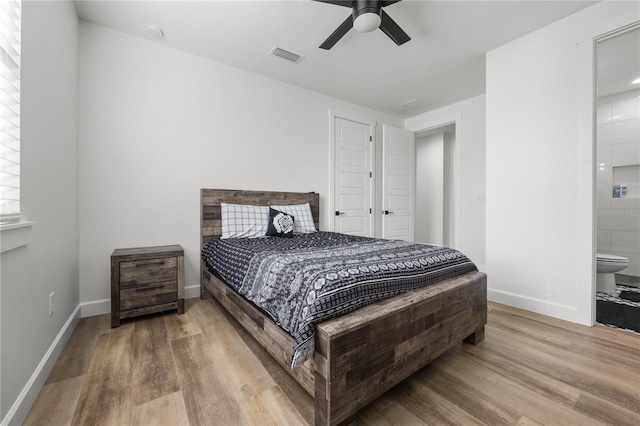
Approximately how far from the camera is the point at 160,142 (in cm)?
268

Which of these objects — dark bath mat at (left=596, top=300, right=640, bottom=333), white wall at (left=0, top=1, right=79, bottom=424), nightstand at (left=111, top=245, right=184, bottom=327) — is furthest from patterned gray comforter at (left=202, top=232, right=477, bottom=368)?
dark bath mat at (left=596, top=300, right=640, bottom=333)

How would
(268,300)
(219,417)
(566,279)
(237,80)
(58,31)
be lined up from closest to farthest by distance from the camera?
1. (219,417)
2. (268,300)
3. (58,31)
4. (566,279)
5. (237,80)

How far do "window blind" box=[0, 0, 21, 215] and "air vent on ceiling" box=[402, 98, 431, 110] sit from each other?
417 cm

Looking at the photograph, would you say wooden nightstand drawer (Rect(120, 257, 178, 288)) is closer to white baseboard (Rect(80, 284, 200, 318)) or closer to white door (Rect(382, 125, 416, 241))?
white baseboard (Rect(80, 284, 200, 318))

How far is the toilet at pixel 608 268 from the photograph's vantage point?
9.16 ft

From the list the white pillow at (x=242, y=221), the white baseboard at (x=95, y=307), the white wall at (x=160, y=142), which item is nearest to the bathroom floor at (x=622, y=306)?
the white pillow at (x=242, y=221)

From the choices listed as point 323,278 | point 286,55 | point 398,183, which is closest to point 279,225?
point 323,278

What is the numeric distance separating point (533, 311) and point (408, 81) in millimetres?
2976

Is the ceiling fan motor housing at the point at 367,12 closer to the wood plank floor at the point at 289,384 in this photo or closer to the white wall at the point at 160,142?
the white wall at the point at 160,142

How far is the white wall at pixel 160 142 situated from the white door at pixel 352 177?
84 centimetres

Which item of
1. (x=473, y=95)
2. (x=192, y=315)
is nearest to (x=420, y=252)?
(x=192, y=315)

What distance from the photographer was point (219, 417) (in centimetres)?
121

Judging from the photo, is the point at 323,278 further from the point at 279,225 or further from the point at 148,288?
the point at 148,288

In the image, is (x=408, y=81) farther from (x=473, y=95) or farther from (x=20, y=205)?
(x=20, y=205)
